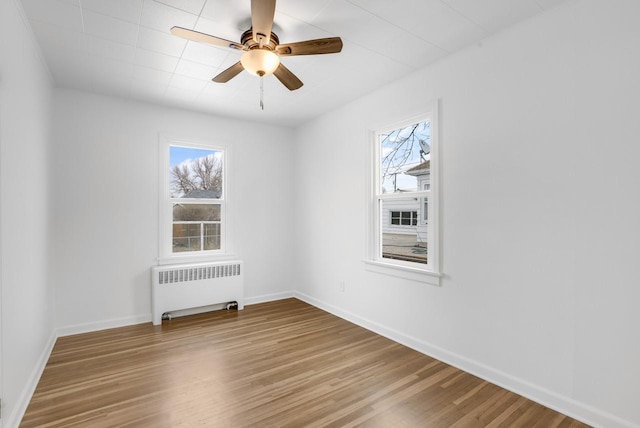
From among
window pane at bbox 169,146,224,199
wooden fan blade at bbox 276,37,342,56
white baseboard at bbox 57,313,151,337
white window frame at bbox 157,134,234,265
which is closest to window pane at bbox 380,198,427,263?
wooden fan blade at bbox 276,37,342,56

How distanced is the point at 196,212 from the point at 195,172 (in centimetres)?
54

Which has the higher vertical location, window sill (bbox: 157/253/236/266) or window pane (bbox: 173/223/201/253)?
window pane (bbox: 173/223/201/253)

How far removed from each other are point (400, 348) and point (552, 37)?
279 centimetres

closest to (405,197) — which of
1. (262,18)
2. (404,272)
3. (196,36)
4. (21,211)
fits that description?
(404,272)

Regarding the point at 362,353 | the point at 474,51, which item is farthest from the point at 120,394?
the point at 474,51

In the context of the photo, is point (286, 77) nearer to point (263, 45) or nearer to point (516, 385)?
point (263, 45)

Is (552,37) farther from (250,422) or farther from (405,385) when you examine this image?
(250,422)

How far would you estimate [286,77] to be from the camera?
258cm

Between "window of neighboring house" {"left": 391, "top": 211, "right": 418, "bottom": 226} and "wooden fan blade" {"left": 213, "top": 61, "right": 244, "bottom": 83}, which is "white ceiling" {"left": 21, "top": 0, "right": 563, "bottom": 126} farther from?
"window of neighboring house" {"left": 391, "top": 211, "right": 418, "bottom": 226}

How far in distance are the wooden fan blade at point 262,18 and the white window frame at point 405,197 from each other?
5.41 ft

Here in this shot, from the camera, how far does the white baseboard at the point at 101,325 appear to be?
3.50 m

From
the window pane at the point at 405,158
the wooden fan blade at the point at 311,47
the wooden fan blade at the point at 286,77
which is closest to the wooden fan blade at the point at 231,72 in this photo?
the wooden fan blade at the point at 286,77

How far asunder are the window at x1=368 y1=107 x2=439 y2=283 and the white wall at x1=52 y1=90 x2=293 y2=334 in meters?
2.10

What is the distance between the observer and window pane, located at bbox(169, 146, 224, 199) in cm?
423
